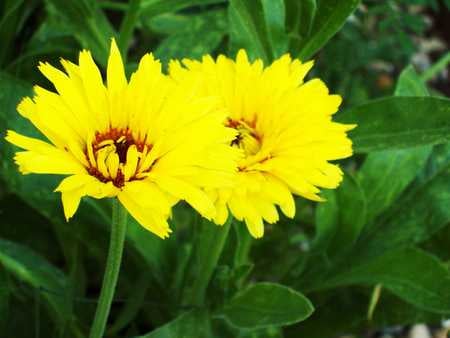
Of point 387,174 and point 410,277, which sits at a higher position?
point 387,174

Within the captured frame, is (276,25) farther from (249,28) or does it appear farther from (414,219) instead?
(414,219)

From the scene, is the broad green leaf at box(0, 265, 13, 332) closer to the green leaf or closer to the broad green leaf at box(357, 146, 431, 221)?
the green leaf

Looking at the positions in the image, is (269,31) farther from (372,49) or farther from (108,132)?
(372,49)

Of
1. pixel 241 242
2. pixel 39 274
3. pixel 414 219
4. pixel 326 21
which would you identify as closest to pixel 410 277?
pixel 414 219

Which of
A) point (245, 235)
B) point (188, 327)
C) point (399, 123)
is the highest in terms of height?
point (399, 123)

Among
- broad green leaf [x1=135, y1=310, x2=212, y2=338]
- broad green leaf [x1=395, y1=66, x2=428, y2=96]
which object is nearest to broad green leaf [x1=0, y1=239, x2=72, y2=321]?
broad green leaf [x1=135, y1=310, x2=212, y2=338]

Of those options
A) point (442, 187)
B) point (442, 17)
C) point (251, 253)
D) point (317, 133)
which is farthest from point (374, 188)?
point (442, 17)

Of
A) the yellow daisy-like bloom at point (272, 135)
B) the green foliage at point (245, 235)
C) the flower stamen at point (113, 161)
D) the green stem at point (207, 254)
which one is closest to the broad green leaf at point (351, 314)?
the green foliage at point (245, 235)
